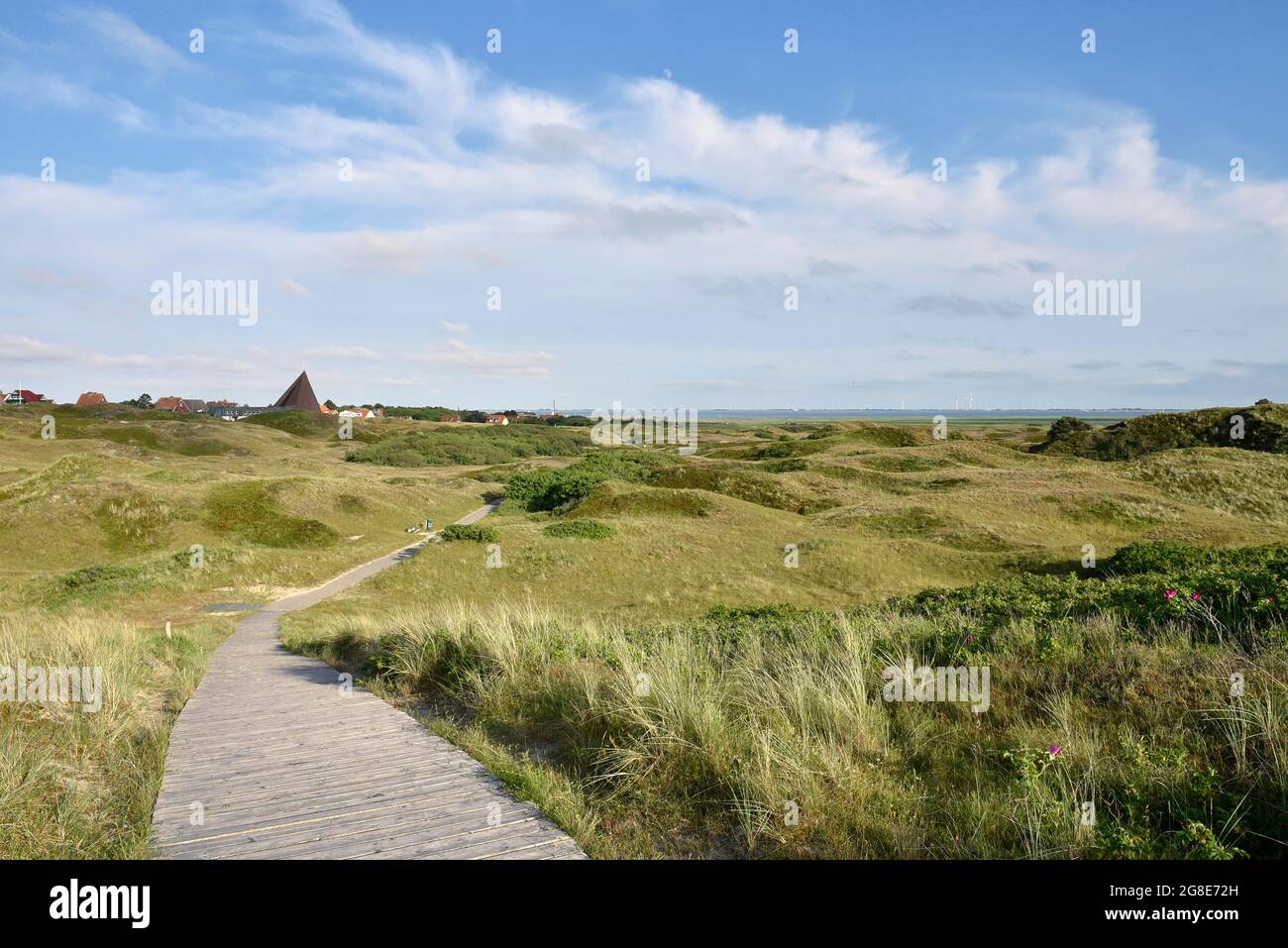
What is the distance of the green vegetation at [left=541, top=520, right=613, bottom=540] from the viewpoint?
113 ft

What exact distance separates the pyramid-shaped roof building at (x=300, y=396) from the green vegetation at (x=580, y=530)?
14209 cm

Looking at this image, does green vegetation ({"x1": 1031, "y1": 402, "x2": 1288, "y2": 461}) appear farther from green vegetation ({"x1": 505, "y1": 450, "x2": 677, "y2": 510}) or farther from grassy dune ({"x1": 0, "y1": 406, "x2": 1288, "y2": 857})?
green vegetation ({"x1": 505, "y1": 450, "x2": 677, "y2": 510})

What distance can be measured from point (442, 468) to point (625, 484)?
5264 centimetres

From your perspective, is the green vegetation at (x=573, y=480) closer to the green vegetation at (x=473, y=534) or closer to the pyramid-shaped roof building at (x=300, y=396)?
the green vegetation at (x=473, y=534)

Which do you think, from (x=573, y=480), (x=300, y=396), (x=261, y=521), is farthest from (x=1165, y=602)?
(x=300, y=396)

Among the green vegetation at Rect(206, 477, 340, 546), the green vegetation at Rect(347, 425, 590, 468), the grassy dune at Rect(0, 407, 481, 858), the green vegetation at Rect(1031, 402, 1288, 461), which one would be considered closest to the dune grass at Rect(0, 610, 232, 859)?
the grassy dune at Rect(0, 407, 481, 858)

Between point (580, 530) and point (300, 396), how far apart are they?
147 metres

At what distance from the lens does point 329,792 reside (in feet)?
19.5

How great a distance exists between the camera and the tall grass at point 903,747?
500 cm

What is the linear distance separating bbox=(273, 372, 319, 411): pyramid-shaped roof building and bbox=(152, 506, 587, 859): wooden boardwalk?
6586 inches

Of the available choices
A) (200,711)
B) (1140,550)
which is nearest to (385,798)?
(200,711)

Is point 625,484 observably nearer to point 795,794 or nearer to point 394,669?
point 394,669

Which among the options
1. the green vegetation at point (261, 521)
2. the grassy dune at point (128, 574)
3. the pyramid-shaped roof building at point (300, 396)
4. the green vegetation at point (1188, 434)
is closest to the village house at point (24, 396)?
the pyramid-shaped roof building at point (300, 396)

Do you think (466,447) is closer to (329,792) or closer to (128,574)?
(128,574)
